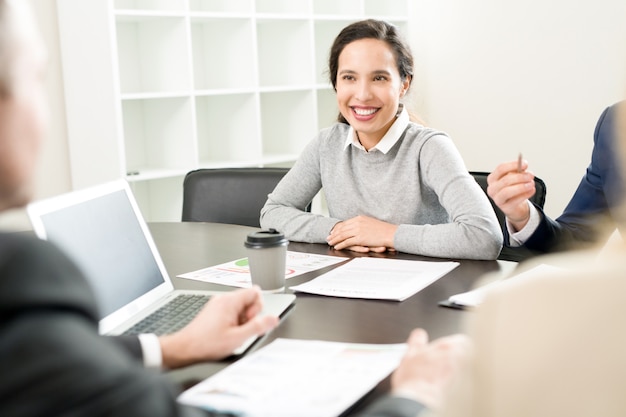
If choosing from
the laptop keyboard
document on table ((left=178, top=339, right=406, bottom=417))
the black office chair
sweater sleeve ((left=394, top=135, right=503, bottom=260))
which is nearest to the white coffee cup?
the laptop keyboard

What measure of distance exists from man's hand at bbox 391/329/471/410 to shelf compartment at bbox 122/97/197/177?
2898 millimetres

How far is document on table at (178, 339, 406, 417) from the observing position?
98cm

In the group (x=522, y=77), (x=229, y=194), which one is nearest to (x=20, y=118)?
(x=229, y=194)

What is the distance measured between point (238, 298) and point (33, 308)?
A: 0.65 meters

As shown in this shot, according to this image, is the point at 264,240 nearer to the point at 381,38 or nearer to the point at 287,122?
the point at 381,38

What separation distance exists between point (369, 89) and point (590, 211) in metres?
0.75

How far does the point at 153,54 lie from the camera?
3.87 m

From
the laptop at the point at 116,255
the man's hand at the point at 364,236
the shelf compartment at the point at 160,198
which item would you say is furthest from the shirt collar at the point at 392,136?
the shelf compartment at the point at 160,198

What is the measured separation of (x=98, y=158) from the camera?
11.6 ft

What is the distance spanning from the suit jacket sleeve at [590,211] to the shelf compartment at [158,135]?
85.1 inches

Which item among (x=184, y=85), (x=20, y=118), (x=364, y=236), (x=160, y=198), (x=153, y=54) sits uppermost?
(x=153, y=54)

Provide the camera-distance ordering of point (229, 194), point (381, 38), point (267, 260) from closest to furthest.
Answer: point (267, 260), point (381, 38), point (229, 194)

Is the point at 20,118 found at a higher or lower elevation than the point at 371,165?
higher

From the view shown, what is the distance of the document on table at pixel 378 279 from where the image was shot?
1.54m
